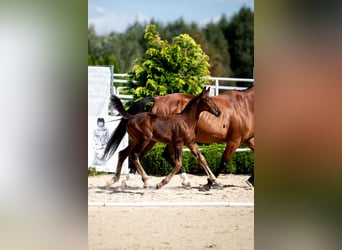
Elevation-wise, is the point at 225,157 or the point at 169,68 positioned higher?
the point at 169,68

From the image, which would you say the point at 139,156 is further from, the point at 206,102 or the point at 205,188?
the point at 206,102

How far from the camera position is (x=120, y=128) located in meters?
7.71

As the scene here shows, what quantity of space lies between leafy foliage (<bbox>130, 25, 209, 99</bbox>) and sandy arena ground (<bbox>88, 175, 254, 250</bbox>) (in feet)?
3.11

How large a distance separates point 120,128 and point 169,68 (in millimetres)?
816

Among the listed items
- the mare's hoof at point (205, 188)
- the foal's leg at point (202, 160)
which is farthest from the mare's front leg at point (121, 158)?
the mare's hoof at point (205, 188)

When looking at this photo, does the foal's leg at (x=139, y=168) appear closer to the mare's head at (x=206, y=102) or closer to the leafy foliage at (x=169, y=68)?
the leafy foliage at (x=169, y=68)

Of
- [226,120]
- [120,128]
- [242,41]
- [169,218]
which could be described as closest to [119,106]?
[120,128]

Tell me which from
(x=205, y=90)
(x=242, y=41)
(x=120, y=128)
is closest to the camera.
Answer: (x=242, y=41)

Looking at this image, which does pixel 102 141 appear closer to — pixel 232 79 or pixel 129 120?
pixel 129 120

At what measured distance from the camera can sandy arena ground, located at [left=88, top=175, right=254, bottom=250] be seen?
754 cm

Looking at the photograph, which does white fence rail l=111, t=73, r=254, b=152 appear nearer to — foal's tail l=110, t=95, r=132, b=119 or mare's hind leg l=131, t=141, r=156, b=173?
foal's tail l=110, t=95, r=132, b=119

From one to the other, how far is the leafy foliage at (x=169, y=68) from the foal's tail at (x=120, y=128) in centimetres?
8
